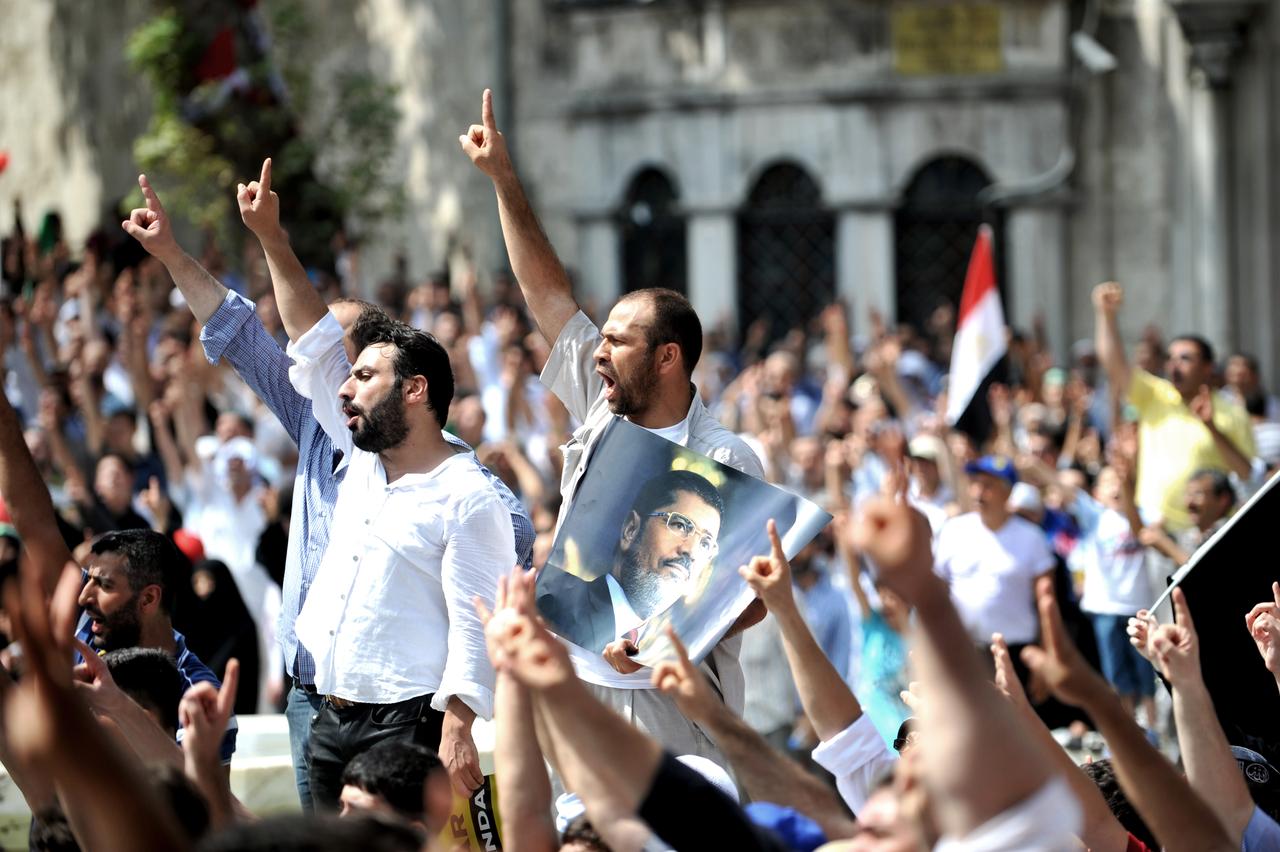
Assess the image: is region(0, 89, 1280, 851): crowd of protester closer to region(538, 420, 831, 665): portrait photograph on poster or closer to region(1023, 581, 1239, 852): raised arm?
region(1023, 581, 1239, 852): raised arm

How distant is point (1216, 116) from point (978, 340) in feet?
25.5

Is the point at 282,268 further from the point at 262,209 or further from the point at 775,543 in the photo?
the point at 775,543

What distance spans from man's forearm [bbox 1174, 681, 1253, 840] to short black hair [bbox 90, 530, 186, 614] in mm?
2748

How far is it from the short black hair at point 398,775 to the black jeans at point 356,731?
995 mm

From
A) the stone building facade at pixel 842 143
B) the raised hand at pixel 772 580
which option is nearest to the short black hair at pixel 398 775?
the raised hand at pixel 772 580

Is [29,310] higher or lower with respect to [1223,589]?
higher

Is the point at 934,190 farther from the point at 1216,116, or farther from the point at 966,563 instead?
the point at 966,563

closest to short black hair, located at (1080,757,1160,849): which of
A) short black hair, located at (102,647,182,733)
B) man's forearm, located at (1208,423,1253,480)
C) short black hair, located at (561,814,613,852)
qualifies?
short black hair, located at (561,814,613,852)

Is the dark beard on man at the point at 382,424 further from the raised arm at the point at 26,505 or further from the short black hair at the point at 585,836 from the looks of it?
the short black hair at the point at 585,836

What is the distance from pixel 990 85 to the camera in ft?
65.0

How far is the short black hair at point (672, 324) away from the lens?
5359mm

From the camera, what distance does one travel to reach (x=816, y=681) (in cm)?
434

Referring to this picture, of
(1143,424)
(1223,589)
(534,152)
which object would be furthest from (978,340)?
(534,152)

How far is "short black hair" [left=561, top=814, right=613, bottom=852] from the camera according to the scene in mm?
3816
